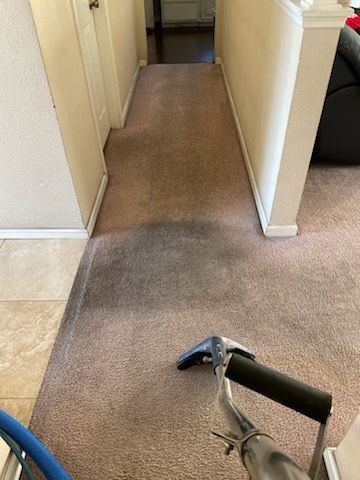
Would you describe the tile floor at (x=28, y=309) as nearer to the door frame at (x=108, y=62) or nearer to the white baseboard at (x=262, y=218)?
the white baseboard at (x=262, y=218)

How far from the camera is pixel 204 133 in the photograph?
2768mm

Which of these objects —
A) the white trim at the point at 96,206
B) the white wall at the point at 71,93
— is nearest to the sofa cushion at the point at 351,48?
the white wall at the point at 71,93

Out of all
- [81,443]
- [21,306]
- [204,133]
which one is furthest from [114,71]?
[81,443]

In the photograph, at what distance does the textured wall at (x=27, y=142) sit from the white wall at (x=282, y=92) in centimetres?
95

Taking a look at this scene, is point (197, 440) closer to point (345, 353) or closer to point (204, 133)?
point (345, 353)

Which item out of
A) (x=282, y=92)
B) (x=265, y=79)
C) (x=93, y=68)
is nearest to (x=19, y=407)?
(x=282, y=92)

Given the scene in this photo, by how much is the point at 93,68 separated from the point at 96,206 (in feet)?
3.37

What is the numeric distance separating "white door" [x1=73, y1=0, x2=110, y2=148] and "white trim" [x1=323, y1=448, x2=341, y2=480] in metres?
1.91

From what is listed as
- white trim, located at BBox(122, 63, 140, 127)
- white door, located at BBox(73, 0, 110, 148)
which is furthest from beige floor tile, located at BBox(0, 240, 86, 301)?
white trim, located at BBox(122, 63, 140, 127)

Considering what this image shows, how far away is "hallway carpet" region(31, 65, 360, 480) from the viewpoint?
114 cm

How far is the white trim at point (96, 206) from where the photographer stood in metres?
1.91

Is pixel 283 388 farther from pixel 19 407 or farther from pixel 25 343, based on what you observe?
pixel 25 343

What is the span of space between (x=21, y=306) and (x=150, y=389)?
2.24ft

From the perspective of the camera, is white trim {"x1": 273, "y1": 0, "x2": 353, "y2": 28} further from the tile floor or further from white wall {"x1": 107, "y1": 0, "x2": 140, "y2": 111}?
white wall {"x1": 107, "y1": 0, "x2": 140, "y2": 111}
